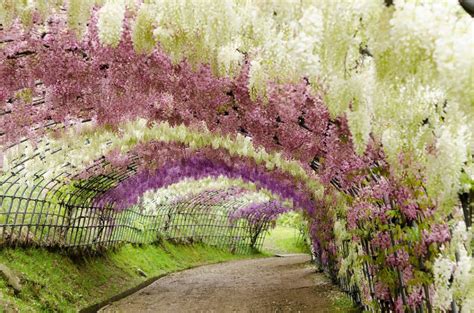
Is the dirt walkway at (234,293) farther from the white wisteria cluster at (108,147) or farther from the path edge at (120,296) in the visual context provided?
the white wisteria cluster at (108,147)

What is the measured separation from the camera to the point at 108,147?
619 inches

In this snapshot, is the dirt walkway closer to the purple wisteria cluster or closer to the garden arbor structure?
the garden arbor structure

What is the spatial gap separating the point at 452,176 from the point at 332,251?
14.9 metres

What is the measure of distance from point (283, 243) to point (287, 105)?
37438 millimetres

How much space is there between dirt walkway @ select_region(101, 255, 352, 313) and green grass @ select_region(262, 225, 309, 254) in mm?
16235

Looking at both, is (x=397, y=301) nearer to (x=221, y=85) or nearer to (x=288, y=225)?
(x=221, y=85)

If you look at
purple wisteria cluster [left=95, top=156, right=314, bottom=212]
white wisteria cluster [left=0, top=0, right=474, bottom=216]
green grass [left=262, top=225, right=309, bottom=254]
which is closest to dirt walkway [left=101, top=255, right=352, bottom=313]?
purple wisteria cluster [left=95, top=156, right=314, bottom=212]

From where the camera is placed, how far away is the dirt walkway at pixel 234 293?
1534 cm

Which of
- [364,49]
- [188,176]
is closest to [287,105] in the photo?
[364,49]

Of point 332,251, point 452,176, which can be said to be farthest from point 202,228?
point 452,176

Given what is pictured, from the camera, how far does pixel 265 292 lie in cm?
1886

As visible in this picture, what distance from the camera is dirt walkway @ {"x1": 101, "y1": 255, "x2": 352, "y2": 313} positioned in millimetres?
15344

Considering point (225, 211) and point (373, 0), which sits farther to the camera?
point (225, 211)

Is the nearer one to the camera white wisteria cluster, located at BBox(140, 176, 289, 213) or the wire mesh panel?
the wire mesh panel
